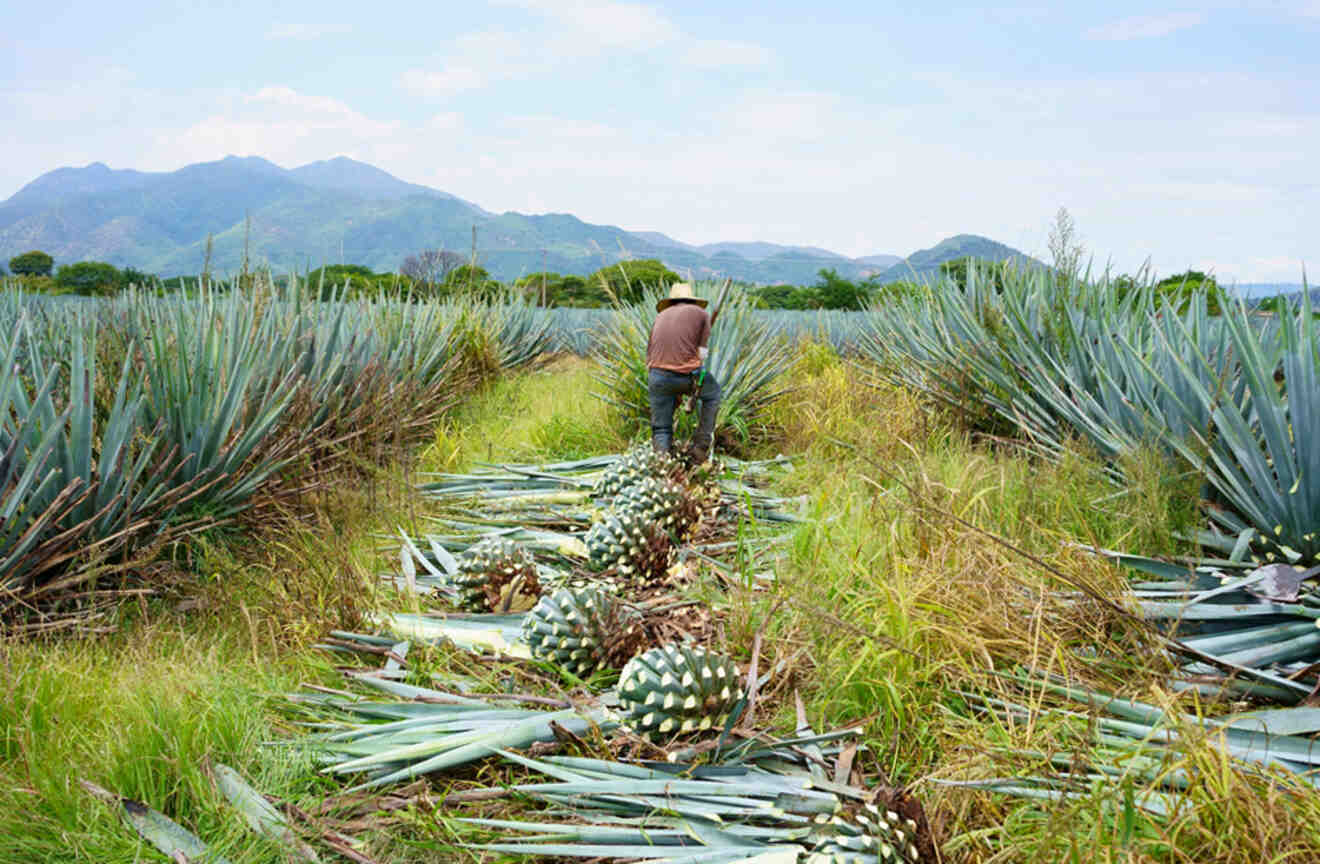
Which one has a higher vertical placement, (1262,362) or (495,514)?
(1262,362)

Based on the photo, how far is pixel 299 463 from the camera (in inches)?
201

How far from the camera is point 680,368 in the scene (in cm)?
602

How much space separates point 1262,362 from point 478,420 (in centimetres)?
667

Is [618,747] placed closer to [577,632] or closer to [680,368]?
[577,632]

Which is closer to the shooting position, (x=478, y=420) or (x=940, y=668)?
(x=940, y=668)

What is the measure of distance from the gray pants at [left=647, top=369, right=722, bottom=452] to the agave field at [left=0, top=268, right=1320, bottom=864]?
0.77m

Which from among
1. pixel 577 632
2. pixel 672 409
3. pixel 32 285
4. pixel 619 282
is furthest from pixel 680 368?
pixel 32 285

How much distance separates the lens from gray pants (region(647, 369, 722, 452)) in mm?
6168

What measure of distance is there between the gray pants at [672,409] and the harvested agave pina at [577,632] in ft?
10.9

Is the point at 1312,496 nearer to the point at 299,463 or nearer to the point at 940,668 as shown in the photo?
the point at 940,668

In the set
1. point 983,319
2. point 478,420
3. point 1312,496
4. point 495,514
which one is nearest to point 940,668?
point 1312,496

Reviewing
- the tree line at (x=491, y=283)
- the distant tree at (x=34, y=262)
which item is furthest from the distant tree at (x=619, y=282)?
the distant tree at (x=34, y=262)

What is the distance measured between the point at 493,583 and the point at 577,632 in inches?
32.7

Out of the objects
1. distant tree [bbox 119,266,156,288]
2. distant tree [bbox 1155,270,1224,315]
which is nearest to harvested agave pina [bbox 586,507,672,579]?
distant tree [bbox 1155,270,1224,315]
